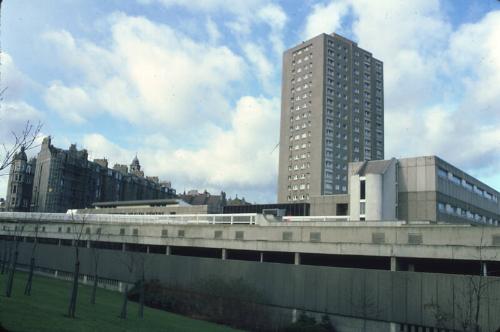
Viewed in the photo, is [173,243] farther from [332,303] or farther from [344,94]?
[344,94]

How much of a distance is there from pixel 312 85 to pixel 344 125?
1259 cm

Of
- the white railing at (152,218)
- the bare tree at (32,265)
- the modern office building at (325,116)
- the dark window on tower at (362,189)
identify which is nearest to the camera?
the bare tree at (32,265)

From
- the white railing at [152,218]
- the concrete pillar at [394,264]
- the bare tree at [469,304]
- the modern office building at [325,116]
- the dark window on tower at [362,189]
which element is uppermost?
the modern office building at [325,116]

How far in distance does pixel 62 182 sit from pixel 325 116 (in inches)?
2455

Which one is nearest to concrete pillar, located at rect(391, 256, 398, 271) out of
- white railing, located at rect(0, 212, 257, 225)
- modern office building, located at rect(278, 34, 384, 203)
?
white railing, located at rect(0, 212, 257, 225)

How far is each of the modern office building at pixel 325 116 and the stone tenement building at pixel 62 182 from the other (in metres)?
44.4

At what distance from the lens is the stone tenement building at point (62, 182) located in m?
98.3

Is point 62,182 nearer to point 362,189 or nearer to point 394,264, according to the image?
point 362,189

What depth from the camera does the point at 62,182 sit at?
100312mm

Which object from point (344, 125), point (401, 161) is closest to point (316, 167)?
point (344, 125)

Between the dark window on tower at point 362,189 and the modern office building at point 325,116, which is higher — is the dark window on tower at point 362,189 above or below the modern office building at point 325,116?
below

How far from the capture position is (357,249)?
112 feet

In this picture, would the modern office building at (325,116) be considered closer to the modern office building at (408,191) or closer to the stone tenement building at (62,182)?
the modern office building at (408,191)

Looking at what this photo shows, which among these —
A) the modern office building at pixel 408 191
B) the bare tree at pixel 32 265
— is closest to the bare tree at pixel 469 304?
the bare tree at pixel 32 265
